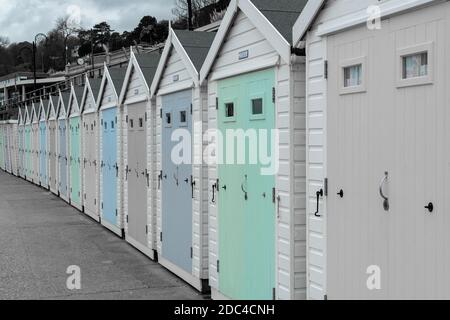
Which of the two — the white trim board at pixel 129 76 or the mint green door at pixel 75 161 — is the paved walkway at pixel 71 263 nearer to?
the mint green door at pixel 75 161

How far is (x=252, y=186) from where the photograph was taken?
5.93 metres

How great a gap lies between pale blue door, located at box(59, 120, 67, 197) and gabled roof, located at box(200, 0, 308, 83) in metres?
12.5

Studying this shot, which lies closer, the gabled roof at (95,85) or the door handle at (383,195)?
the door handle at (383,195)

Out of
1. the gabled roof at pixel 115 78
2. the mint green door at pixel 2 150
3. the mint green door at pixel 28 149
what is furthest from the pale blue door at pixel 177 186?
the mint green door at pixel 2 150

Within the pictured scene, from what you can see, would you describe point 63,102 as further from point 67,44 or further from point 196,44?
point 67,44

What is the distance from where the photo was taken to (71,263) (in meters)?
9.23

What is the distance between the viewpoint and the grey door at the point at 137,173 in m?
9.91

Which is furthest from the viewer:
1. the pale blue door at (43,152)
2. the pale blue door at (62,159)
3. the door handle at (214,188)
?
the pale blue door at (43,152)

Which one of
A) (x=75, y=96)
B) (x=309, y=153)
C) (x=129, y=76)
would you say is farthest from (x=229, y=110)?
(x=75, y=96)

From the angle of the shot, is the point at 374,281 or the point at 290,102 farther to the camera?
the point at 290,102

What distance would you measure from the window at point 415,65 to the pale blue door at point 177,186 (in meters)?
4.07
